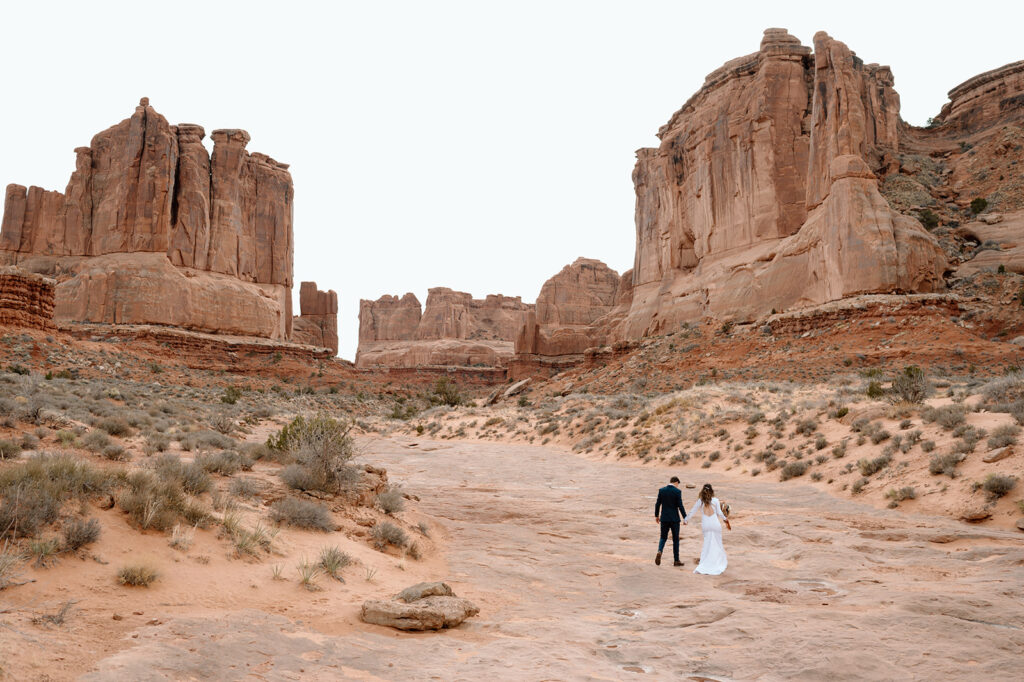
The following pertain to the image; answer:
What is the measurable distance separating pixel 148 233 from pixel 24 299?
58.7 feet

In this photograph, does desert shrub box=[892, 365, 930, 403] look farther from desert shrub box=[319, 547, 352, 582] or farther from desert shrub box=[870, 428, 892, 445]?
desert shrub box=[319, 547, 352, 582]

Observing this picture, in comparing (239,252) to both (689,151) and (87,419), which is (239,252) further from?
(87,419)

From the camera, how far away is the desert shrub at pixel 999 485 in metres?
10.6

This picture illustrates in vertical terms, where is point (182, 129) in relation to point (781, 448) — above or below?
above

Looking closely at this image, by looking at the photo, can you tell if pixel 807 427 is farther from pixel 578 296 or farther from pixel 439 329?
pixel 439 329

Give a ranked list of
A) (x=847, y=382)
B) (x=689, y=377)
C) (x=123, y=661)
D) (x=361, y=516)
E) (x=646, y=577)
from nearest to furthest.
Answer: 1. (x=123, y=661)
2. (x=646, y=577)
3. (x=361, y=516)
4. (x=847, y=382)
5. (x=689, y=377)

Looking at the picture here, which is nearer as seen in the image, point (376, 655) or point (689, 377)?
point (376, 655)

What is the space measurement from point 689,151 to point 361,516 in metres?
48.3

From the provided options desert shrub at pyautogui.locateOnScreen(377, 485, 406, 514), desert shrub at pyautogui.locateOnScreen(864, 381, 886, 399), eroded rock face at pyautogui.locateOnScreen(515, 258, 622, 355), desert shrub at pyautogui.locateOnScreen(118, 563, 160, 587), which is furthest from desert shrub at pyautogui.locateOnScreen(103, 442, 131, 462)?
eroded rock face at pyautogui.locateOnScreen(515, 258, 622, 355)

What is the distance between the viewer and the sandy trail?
5.01 meters

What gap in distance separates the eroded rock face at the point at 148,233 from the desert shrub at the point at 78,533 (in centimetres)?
4144

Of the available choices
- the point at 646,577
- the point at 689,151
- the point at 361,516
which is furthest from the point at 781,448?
the point at 689,151

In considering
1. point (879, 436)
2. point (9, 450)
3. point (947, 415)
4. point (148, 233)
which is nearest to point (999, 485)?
point (947, 415)

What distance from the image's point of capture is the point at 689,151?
51594 millimetres
